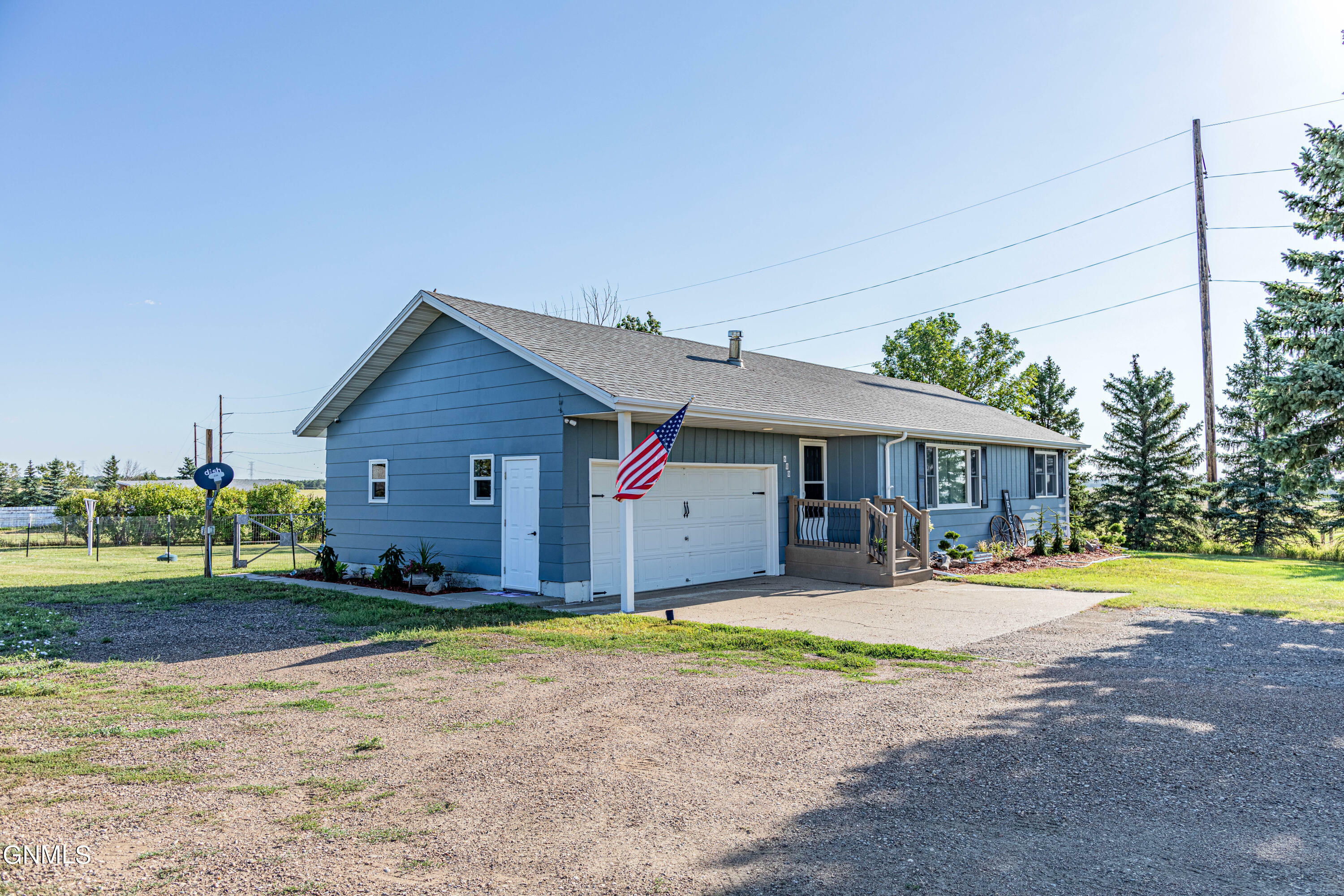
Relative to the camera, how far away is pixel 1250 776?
413 centimetres

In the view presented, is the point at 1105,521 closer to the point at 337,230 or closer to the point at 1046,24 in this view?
the point at 1046,24

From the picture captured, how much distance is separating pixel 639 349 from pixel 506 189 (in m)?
7.43

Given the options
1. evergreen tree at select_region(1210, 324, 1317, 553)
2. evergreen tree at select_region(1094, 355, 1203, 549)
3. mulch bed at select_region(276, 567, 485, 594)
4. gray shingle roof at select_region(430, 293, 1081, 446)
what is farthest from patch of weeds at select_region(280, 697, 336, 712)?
evergreen tree at select_region(1094, 355, 1203, 549)

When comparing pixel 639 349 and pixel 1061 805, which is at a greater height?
pixel 639 349

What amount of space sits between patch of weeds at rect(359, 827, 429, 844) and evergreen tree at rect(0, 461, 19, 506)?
6060cm

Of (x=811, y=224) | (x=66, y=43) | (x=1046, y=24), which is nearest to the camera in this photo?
(x=66, y=43)

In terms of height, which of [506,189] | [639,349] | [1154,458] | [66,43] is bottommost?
[1154,458]

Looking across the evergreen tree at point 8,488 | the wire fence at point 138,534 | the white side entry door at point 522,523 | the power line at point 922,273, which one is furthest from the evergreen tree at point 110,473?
the white side entry door at point 522,523

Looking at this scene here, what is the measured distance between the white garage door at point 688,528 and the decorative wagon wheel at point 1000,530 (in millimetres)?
6938

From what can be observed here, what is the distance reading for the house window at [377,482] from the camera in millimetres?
14164

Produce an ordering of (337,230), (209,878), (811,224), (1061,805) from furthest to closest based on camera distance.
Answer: (811,224) < (337,230) < (1061,805) < (209,878)

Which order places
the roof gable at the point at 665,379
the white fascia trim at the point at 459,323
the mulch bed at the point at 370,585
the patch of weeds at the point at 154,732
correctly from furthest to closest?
the mulch bed at the point at 370,585 < the roof gable at the point at 665,379 < the white fascia trim at the point at 459,323 < the patch of weeds at the point at 154,732

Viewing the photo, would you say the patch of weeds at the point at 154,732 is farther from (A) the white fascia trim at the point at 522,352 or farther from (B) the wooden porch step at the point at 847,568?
(B) the wooden porch step at the point at 847,568

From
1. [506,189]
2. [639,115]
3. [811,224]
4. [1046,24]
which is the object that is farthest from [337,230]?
[1046,24]
